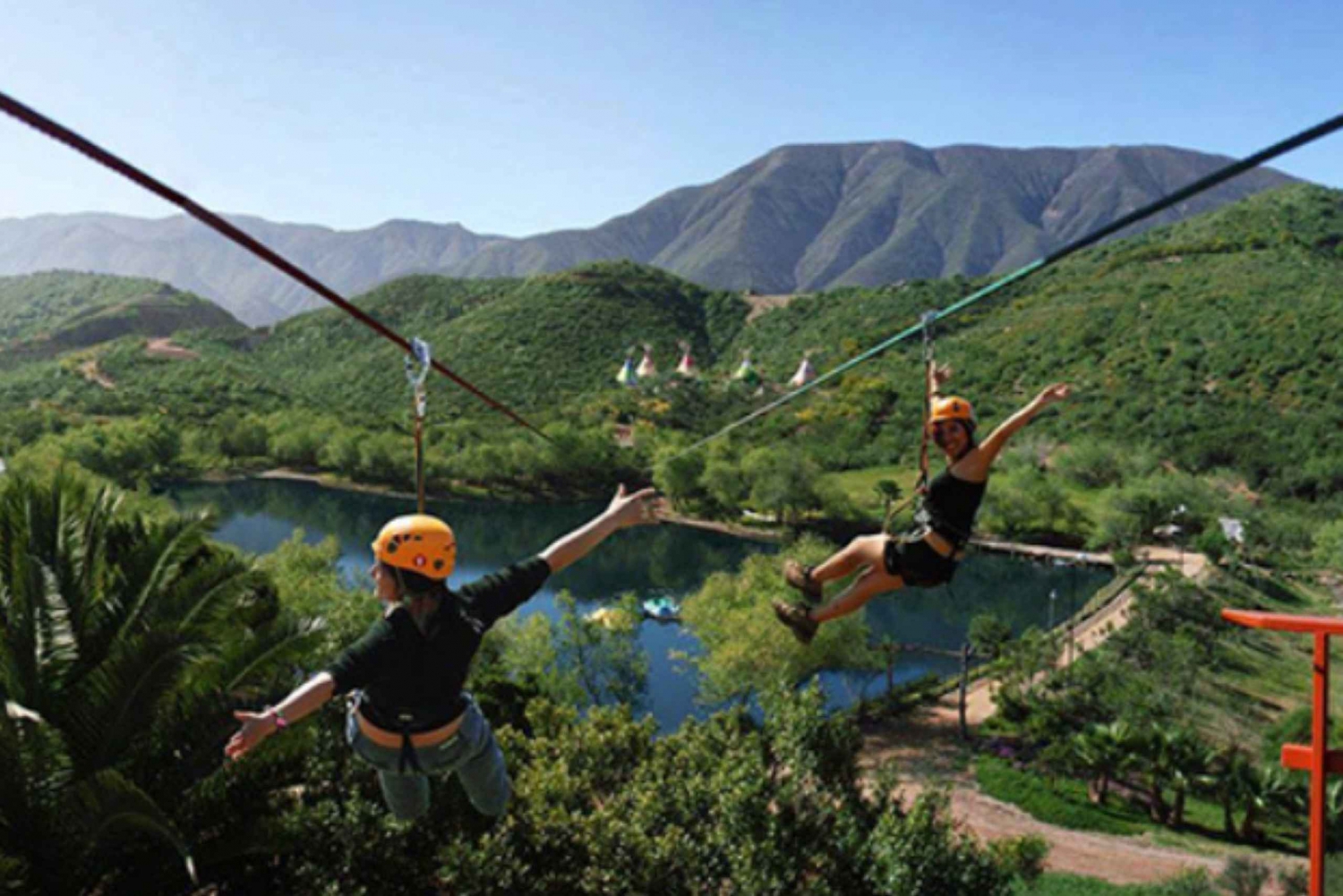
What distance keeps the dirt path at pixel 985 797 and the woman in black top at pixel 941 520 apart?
8507mm

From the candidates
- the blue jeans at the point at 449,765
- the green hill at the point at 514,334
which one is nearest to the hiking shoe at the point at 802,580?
the blue jeans at the point at 449,765

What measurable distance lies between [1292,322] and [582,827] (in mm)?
63903

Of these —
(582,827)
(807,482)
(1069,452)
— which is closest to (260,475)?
(807,482)

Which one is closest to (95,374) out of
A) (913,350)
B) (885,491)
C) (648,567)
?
(648,567)

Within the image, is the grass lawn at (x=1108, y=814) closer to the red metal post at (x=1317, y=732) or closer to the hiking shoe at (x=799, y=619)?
the red metal post at (x=1317, y=732)

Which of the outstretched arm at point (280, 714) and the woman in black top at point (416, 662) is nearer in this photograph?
the outstretched arm at point (280, 714)

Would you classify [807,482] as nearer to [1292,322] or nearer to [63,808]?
[1292,322]

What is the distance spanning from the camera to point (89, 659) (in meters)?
8.13

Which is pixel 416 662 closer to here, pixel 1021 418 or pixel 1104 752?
pixel 1021 418

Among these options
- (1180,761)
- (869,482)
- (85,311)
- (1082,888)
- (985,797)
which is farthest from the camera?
(85,311)

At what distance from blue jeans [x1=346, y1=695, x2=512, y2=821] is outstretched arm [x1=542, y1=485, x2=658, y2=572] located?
2.28 feet

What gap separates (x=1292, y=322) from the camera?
190ft

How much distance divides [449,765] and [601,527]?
1152 mm

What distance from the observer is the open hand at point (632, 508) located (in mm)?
4195
